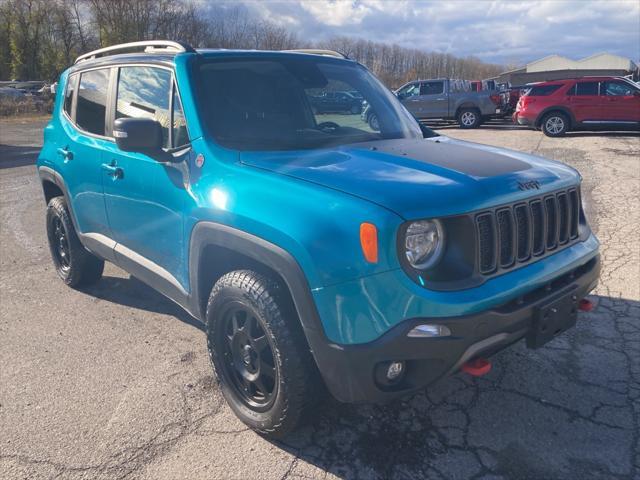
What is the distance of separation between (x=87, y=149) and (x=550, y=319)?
3407 mm

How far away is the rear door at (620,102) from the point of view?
50.3ft

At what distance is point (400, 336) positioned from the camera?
2.23 meters

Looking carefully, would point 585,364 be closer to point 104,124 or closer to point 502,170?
point 502,170

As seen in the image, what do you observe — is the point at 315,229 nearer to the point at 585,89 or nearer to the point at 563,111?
the point at 563,111

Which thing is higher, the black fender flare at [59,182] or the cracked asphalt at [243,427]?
the black fender flare at [59,182]

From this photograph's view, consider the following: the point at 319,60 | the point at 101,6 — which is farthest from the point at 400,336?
the point at 101,6

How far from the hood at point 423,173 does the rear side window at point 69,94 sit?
252cm

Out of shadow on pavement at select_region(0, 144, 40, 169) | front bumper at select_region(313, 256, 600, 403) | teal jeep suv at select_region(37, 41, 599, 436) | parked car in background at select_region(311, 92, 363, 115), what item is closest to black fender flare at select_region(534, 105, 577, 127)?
teal jeep suv at select_region(37, 41, 599, 436)

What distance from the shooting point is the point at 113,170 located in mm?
3689

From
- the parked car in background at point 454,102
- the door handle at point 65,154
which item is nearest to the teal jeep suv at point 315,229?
the door handle at point 65,154

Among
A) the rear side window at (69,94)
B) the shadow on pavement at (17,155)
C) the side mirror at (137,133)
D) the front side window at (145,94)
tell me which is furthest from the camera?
the shadow on pavement at (17,155)

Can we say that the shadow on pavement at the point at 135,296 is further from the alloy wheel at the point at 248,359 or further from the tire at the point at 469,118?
the tire at the point at 469,118

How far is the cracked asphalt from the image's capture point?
2641 millimetres

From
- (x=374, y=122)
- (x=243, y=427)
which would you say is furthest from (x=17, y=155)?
(x=243, y=427)
